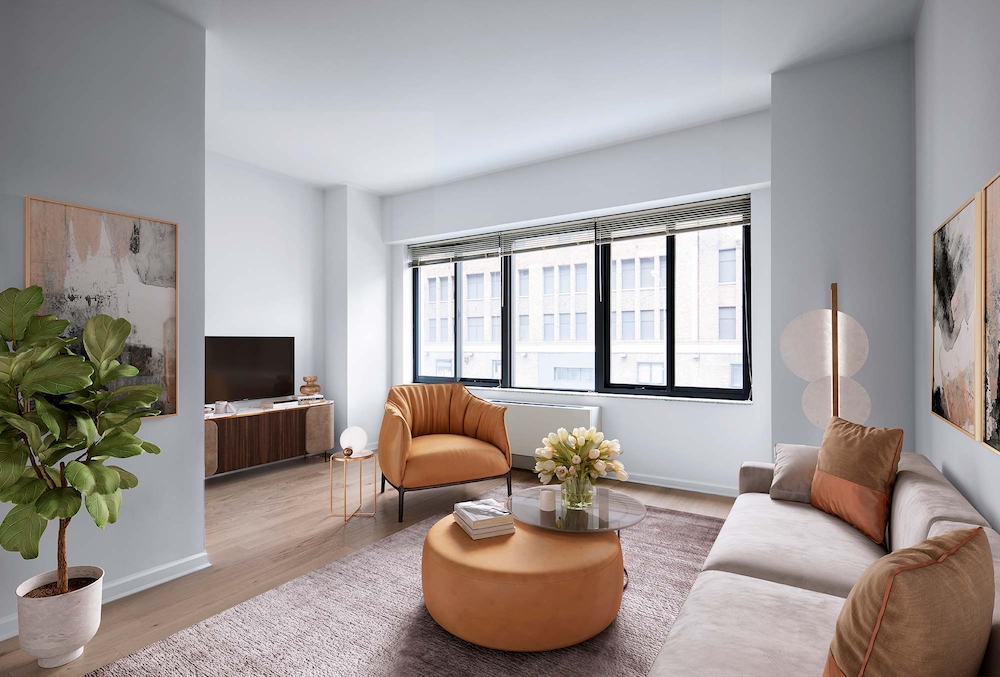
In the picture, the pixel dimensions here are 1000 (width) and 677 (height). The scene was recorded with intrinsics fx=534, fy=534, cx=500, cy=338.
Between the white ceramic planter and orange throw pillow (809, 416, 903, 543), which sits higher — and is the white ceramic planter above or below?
below

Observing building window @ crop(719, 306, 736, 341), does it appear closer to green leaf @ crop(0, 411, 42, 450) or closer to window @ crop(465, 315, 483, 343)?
window @ crop(465, 315, 483, 343)

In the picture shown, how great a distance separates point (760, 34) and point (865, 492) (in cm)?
248

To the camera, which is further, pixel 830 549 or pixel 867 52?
pixel 867 52

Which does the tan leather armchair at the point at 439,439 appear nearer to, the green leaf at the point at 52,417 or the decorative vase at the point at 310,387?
the decorative vase at the point at 310,387

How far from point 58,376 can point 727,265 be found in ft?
14.3

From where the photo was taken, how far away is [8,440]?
1.91m

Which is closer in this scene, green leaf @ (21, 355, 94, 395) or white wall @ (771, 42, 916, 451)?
green leaf @ (21, 355, 94, 395)

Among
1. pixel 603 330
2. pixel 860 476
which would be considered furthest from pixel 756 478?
pixel 603 330

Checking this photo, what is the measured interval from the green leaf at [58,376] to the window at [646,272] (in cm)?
410

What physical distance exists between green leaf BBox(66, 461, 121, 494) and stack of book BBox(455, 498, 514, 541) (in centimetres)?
139

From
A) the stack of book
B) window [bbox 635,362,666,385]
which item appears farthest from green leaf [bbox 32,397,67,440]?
window [bbox 635,362,666,385]

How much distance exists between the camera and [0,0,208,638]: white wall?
232cm

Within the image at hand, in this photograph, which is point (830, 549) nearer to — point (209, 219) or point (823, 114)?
point (823, 114)

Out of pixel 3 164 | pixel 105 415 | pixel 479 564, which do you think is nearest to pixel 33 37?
pixel 3 164
